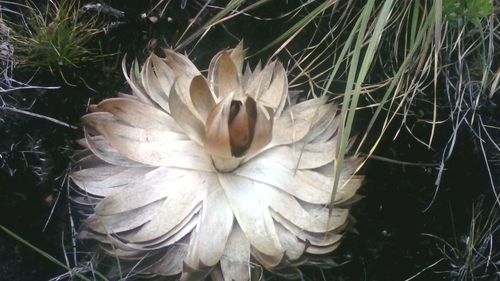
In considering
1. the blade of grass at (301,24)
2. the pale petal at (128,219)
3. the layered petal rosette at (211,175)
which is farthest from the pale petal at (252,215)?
the blade of grass at (301,24)

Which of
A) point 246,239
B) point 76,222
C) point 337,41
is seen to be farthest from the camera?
point 337,41

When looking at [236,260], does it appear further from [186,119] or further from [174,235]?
[186,119]

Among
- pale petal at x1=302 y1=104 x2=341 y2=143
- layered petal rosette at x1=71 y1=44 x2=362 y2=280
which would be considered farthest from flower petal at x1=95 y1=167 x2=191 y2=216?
pale petal at x1=302 y1=104 x2=341 y2=143

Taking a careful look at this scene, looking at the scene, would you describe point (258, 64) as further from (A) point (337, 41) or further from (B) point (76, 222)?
(B) point (76, 222)

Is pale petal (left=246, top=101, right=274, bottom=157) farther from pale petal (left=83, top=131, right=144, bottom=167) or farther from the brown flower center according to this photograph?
pale petal (left=83, top=131, right=144, bottom=167)

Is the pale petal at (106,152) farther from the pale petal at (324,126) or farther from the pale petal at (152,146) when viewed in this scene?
the pale petal at (324,126)

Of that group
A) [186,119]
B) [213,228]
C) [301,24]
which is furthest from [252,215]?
[301,24]

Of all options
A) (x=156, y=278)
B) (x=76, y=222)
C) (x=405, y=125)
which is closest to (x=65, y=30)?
(x=76, y=222)
